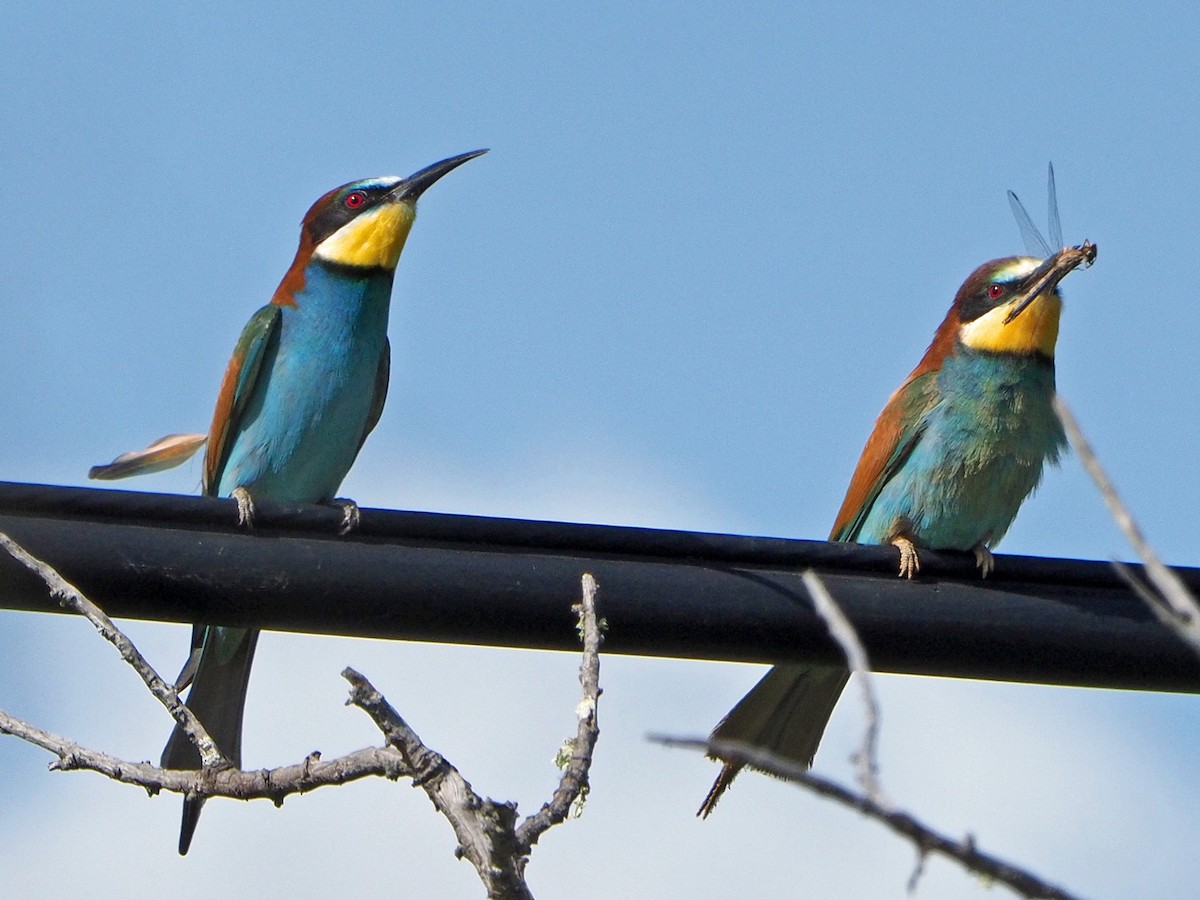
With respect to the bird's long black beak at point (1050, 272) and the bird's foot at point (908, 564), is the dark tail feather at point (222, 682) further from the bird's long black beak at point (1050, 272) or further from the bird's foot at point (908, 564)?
the bird's long black beak at point (1050, 272)

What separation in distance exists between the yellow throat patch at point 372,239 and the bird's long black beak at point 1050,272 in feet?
5.69

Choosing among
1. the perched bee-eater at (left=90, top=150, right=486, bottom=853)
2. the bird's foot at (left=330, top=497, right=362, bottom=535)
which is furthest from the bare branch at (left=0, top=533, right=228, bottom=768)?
the perched bee-eater at (left=90, top=150, right=486, bottom=853)

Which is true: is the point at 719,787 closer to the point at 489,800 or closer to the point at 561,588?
the point at 561,588

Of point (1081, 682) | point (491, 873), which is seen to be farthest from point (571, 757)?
point (1081, 682)

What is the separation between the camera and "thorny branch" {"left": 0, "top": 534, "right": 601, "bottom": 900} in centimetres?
161

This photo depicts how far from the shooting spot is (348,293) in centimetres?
458

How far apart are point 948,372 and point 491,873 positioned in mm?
3146

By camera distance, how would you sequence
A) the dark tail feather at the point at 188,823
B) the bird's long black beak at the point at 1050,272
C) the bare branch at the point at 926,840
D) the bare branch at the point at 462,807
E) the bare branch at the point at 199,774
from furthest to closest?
the bird's long black beak at the point at 1050,272 → the dark tail feather at the point at 188,823 → the bare branch at the point at 199,774 → the bare branch at the point at 462,807 → the bare branch at the point at 926,840

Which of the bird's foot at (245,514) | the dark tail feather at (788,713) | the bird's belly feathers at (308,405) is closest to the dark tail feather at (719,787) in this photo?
the dark tail feather at (788,713)

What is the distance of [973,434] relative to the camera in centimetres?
432

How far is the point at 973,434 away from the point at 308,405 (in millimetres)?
1745

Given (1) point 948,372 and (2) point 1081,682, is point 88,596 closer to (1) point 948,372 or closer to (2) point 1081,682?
(2) point 1081,682

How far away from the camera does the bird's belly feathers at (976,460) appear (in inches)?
A: 169

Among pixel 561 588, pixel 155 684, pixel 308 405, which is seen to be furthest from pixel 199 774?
pixel 308 405
